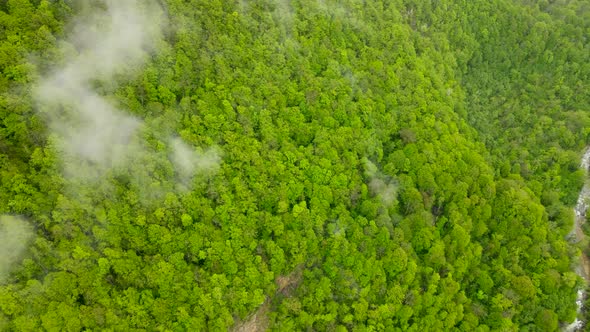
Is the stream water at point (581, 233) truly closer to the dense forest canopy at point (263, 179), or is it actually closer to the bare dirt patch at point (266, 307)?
the dense forest canopy at point (263, 179)

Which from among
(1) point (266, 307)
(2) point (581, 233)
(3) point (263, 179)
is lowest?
(1) point (266, 307)

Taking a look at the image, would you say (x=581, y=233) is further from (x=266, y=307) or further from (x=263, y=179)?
(x=263, y=179)

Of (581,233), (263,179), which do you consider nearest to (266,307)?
(263,179)

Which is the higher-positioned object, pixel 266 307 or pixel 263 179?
pixel 263 179

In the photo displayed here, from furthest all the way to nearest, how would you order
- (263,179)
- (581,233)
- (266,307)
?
(581,233) < (263,179) < (266,307)

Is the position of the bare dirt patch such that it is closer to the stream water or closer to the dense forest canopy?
the dense forest canopy

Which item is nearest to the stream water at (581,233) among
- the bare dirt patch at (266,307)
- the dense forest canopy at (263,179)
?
the dense forest canopy at (263,179)
